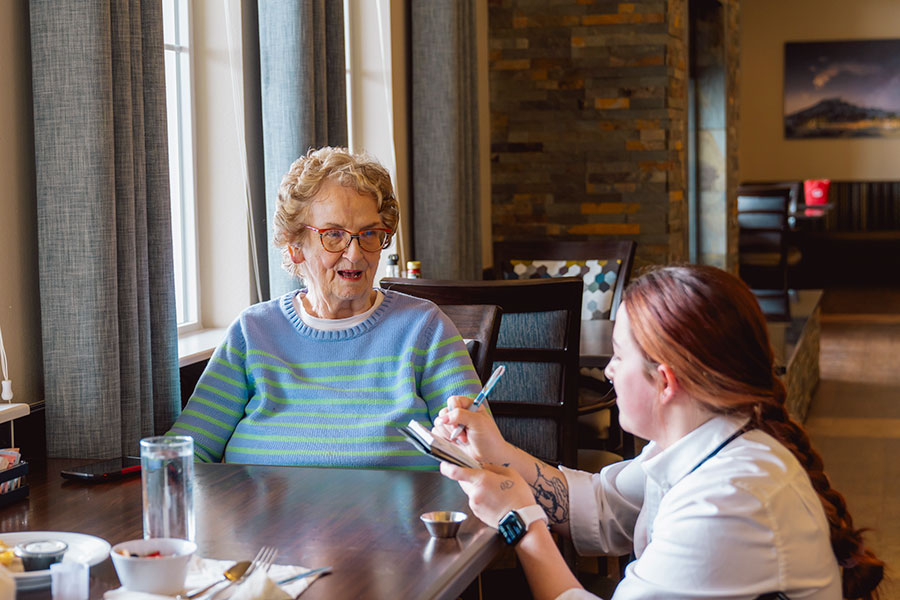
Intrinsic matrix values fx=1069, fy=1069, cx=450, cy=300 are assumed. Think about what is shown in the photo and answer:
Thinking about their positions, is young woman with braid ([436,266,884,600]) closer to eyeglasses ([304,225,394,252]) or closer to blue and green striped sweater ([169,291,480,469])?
blue and green striped sweater ([169,291,480,469])

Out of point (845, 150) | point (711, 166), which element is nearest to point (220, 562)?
point (711, 166)

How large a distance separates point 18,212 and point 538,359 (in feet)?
4.29

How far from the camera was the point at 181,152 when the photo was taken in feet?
9.77

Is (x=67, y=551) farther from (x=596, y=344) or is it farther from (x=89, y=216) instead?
(x=596, y=344)

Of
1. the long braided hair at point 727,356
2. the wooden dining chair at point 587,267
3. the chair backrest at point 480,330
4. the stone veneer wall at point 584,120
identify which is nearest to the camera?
the long braided hair at point 727,356

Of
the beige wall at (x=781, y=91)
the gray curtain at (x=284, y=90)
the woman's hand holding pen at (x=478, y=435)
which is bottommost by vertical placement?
the woman's hand holding pen at (x=478, y=435)

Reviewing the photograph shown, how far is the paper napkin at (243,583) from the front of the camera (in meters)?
1.14

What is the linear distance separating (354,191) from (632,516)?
0.83 m

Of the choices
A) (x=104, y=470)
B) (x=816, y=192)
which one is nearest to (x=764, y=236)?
(x=816, y=192)

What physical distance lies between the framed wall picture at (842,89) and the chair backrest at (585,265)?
321 inches

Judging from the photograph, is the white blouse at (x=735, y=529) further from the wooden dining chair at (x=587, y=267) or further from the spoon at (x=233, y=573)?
the wooden dining chair at (x=587, y=267)

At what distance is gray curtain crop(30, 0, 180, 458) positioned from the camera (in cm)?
191

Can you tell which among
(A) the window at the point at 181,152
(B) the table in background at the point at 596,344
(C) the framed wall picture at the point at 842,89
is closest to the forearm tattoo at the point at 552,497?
(B) the table in background at the point at 596,344

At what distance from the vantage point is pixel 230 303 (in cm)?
Answer: 306
